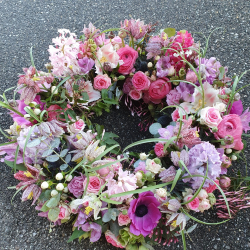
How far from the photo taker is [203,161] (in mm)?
988

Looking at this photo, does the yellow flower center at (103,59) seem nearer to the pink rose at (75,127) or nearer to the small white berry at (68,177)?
the pink rose at (75,127)

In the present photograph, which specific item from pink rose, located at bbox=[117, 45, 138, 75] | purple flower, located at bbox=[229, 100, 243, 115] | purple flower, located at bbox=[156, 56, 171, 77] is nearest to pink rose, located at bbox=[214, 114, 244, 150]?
purple flower, located at bbox=[229, 100, 243, 115]

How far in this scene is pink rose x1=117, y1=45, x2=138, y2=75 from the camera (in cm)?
128

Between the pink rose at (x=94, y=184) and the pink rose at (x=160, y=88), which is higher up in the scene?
the pink rose at (x=160, y=88)

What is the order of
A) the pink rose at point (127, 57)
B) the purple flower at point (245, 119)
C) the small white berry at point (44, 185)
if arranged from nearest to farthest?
1. the small white berry at point (44, 185)
2. the purple flower at point (245, 119)
3. the pink rose at point (127, 57)

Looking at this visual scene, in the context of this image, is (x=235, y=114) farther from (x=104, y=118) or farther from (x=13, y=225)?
(x=13, y=225)

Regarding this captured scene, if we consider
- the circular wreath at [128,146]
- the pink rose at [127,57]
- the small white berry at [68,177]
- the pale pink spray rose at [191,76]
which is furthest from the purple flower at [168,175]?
the pink rose at [127,57]

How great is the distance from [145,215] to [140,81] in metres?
0.64

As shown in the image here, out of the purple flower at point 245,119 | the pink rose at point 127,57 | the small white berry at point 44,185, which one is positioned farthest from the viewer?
the pink rose at point 127,57

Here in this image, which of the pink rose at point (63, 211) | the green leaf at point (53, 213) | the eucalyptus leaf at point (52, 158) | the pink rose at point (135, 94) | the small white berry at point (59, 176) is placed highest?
the pink rose at point (135, 94)

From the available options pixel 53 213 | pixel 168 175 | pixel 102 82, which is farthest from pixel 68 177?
pixel 102 82

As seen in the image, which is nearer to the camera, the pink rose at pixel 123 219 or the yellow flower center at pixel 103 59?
the pink rose at pixel 123 219

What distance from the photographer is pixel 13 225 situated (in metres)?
1.23

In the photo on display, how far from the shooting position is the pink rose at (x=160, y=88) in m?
1.29
